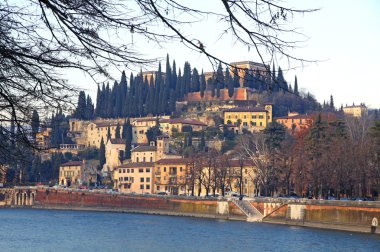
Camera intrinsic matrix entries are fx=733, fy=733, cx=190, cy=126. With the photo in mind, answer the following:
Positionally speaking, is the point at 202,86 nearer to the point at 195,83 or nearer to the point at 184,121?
the point at 195,83

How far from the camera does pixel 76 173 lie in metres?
98.2

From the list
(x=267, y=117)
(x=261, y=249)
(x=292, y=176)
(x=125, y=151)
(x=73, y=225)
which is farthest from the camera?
(x=267, y=117)

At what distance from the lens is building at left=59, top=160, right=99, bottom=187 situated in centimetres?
9825

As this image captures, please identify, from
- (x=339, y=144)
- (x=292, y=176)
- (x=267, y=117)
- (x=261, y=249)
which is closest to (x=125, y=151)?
(x=267, y=117)

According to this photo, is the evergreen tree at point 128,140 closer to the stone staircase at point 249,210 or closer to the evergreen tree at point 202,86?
the evergreen tree at point 202,86

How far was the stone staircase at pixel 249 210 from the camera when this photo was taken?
55344 millimetres

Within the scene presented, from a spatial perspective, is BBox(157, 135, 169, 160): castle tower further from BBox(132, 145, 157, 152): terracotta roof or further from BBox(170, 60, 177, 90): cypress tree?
BBox(170, 60, 177, 90): cypress tree

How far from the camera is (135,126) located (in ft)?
373

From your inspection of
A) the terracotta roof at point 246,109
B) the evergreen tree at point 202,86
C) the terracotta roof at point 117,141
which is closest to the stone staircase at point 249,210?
the terracotta roof at point 117,141

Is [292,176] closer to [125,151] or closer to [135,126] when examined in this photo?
[125,151]

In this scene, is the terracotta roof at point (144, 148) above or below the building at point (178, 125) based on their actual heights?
below

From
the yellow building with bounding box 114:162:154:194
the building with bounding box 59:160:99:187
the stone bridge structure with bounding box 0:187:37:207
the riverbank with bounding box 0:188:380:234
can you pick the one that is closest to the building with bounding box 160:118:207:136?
the building with bounding box 59:160:99:187

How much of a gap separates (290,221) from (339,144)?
23.3ft

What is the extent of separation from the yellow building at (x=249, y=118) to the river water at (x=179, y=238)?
2300 inches
